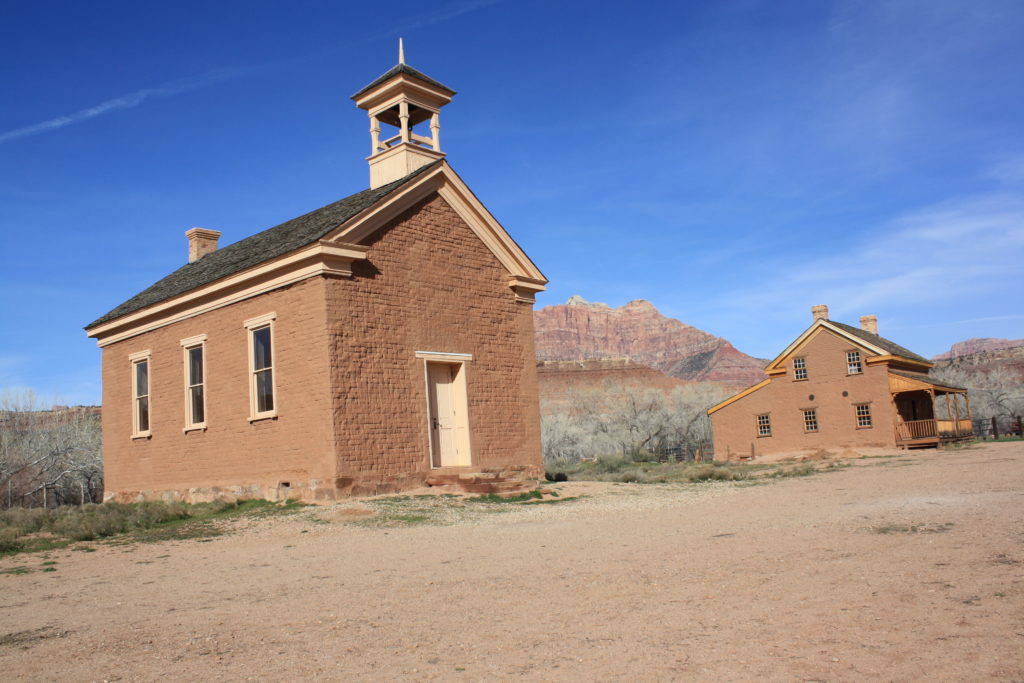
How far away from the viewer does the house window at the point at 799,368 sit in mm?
41844

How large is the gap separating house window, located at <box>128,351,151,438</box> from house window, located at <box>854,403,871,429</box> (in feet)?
102

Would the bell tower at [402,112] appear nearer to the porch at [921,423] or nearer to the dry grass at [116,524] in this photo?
the dry grass at [116,524]

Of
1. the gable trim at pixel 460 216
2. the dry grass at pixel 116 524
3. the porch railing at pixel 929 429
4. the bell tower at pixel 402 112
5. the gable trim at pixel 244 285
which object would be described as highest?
the bell tower at pixel 402 112

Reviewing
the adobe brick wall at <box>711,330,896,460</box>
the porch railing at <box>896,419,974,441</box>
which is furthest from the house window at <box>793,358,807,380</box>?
the porch railing at <box>896,419,974,441</box>

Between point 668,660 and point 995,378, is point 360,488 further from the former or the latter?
point 995,378

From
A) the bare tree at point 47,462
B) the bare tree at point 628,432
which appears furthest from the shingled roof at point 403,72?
the bare tree at point 628,432

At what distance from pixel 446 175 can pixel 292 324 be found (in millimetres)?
5219

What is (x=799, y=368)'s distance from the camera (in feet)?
138

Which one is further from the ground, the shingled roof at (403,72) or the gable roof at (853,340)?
the shingled roof at (403,72)

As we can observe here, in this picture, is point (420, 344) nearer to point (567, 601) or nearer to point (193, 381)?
point (193, 381)

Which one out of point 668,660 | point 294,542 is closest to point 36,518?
point 294,542

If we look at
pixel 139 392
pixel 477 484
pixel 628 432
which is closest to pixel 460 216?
pixel 477 484

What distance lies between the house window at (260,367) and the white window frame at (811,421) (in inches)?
1206

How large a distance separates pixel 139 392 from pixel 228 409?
481cm
